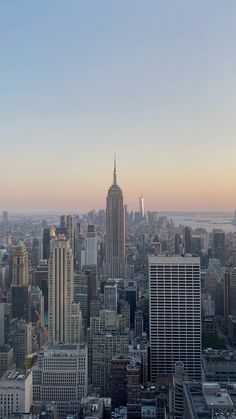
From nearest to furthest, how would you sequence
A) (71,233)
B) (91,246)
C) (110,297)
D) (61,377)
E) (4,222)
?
(61,377), (4,222), (110,297), (71,233), (91,246)

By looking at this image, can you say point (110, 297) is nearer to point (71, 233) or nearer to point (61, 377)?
point (71, 233)

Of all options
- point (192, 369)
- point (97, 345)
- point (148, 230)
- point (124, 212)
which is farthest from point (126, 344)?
point (124, 212)

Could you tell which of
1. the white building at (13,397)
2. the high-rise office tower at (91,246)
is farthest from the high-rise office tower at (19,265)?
the white building at (13,397)

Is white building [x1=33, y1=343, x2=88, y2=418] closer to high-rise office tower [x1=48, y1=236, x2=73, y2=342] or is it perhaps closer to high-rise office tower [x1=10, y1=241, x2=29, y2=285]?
high-rise office tower [x1=48, y1=236, x2=73, y2=342]

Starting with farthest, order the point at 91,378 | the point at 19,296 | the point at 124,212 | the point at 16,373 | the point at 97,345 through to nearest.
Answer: the point at 124,212, the point at 19,296, the point at 97,345, the point at 91,378, the point at 16,373

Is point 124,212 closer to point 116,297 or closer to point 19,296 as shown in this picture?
point 116,297

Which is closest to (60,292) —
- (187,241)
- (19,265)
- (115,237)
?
(19,265)

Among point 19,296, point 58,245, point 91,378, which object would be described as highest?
point 58,245

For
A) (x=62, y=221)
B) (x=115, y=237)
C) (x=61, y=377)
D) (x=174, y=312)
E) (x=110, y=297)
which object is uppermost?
(x=62, y=221)

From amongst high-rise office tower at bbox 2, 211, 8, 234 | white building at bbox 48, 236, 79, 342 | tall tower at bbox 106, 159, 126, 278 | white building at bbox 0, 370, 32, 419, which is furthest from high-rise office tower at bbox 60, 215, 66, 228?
white building at bbox 0, 370, 32, 419
